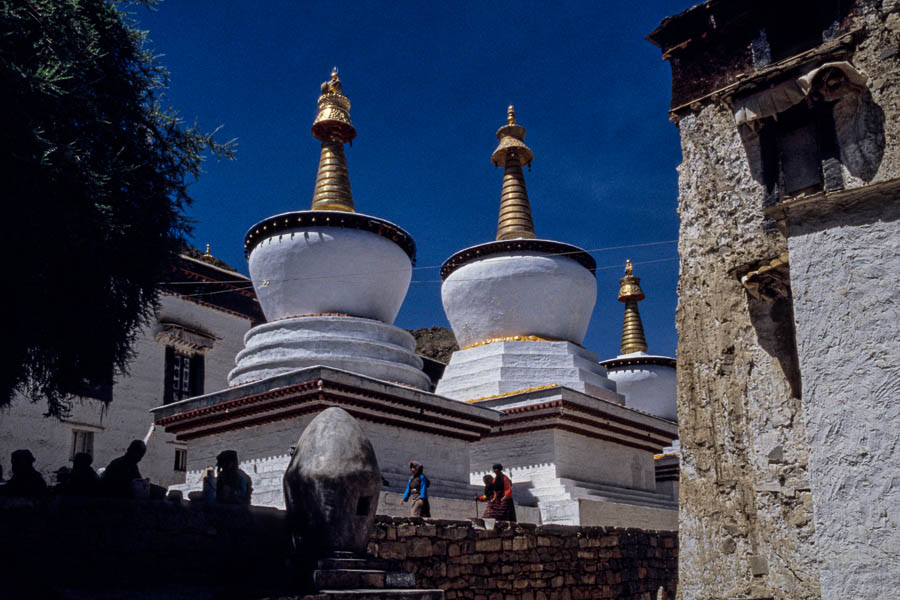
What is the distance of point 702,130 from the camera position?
9.74 meters

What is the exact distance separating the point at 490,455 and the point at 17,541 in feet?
36.6

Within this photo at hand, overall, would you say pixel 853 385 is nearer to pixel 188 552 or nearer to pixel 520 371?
pixel 188 552

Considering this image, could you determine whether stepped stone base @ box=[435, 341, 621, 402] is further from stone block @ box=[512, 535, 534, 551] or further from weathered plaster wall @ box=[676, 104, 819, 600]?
weathered plaster wall @ box=[676, 104, 819, 600]

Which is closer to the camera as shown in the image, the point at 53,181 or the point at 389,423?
the point at 53,181

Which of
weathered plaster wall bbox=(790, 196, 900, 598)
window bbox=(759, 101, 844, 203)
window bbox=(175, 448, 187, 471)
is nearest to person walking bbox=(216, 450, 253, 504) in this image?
weathered plaster wall bbox=(790, 196, 900, 598)

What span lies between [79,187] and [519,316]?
36.3 feet

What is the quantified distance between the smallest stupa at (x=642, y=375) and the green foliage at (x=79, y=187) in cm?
1752

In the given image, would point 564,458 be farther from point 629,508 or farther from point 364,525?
point 364,525

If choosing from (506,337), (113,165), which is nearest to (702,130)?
(113,165)

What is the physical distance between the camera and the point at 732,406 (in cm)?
867

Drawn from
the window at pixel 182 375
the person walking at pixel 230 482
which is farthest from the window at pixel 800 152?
the window at pixel 182 375

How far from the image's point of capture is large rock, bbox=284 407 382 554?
7574mm

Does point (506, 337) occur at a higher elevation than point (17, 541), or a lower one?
higher

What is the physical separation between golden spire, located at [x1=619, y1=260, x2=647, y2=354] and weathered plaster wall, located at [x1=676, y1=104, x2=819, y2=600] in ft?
Answer: 59.1
